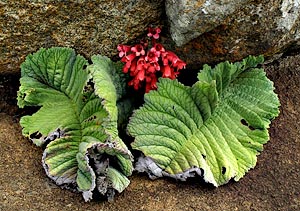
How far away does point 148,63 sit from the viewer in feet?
9.83

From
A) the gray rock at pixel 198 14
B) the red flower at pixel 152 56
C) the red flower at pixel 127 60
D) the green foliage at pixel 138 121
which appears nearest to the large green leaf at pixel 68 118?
the green foliage at pixel 138 121

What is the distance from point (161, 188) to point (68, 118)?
57cm

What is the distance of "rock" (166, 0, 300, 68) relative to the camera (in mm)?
2907

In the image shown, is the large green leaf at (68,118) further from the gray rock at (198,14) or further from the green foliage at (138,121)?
the gray rock at (198,14)

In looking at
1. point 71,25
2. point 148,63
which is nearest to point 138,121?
point 148,63

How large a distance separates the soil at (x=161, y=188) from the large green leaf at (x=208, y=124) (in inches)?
2.6

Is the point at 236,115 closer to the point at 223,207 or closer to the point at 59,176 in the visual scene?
the point at 223,207

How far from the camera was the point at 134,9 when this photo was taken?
3.09m

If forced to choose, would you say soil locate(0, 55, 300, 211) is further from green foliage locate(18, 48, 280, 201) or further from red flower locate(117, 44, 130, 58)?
red flower locate(117, 44, 130, 58)

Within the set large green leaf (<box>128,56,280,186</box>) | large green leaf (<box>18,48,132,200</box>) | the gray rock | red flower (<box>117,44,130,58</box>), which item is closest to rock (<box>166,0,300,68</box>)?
the gray rock

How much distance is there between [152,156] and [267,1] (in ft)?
3.14

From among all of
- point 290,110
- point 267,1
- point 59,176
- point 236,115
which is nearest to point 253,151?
point 236,115

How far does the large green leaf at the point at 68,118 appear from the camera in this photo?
2748 millimetres

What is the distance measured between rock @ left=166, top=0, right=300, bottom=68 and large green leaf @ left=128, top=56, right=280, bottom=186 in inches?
4.0
